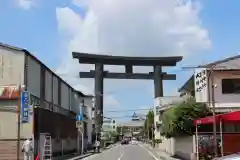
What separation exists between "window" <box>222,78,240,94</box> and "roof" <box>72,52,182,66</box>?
3040cm

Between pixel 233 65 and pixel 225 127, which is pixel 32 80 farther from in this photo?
pixel 233 65

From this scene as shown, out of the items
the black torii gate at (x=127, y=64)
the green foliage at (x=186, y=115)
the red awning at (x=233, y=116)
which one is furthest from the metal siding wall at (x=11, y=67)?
the black torii gate at (x=127, y=64)

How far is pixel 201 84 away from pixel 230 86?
99.9 inches

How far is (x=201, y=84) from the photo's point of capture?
4344 cm

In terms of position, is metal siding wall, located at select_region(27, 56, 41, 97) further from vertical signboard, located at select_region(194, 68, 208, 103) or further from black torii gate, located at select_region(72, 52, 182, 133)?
black torii gate, located at select_region(72, 52, 182, 133)

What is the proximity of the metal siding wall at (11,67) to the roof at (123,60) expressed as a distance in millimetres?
38733

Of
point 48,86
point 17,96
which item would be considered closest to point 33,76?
point 17,96

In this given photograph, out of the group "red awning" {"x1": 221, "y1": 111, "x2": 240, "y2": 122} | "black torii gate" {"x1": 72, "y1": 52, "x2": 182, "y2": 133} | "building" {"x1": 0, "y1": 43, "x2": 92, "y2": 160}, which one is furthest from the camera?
"black torii gate" {"x1": 72, "y1": 52, "x2": 182, "y2": 133}

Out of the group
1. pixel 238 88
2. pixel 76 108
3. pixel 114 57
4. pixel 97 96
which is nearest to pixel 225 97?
pixel 238 88

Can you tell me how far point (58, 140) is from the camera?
142 feet

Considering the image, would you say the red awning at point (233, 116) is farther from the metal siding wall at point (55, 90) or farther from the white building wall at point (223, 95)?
the metal siding wall at point (55, 90)

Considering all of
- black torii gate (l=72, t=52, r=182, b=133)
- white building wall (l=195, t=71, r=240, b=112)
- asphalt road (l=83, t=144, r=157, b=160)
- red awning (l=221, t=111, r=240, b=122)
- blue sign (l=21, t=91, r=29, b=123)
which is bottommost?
asphalt road (l=83, t=144, r=157, b=160)

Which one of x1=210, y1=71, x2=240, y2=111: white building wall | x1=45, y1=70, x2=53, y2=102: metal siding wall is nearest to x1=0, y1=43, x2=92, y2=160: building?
x1=45, y1=70, x2=53, y2=102: metal siding wall

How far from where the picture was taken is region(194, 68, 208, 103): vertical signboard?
41.7 meters
